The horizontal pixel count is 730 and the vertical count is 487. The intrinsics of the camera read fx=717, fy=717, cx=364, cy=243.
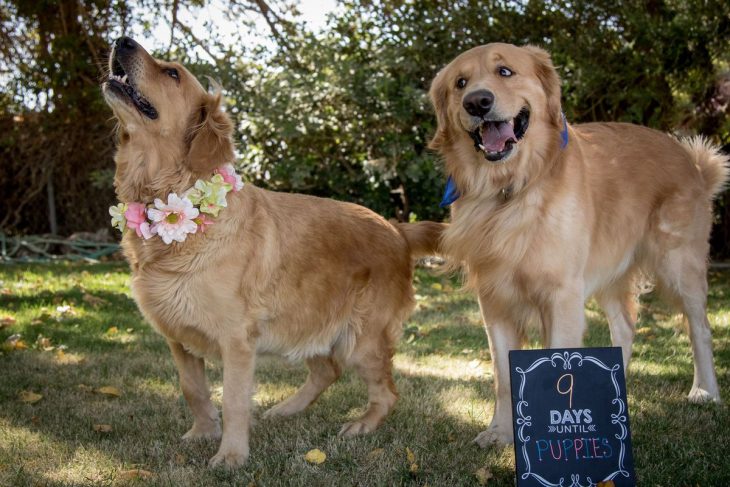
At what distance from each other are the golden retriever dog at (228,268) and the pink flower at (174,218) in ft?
0.05

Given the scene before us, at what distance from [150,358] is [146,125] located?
6.94 ft

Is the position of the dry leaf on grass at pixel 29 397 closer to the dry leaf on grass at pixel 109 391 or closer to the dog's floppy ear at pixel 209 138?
the dry leaf on grass at pixel 109 391

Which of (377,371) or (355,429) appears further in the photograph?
(377,371)

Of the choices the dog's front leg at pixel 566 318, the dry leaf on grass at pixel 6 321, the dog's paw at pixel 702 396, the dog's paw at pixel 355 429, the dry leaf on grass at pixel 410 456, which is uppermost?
the dog's front leg at pixel 566 318

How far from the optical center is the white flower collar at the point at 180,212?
10.0ft

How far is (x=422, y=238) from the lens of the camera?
4.03 metres

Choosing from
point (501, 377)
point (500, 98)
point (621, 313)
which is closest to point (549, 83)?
point (500, 98)

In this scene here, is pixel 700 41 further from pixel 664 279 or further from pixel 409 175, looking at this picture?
pixel 664 279

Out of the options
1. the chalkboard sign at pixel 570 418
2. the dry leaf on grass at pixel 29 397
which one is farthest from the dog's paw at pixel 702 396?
the dry leaf on grass at pixel 29 397

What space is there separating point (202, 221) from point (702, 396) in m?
2.71

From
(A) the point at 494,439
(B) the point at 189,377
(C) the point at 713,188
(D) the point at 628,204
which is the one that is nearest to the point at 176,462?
(B) the point at 189,377

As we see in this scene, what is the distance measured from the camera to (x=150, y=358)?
15.7ft

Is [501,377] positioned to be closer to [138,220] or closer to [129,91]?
[138,220]

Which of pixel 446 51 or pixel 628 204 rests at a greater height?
pixel 446 51
